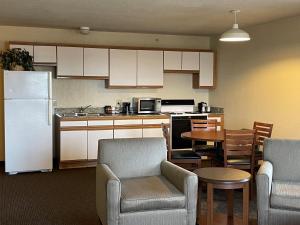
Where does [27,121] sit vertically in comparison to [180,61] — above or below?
below

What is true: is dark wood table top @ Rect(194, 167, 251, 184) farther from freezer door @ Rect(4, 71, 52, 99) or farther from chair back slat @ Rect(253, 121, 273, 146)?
freezer door @ Rect(4, 71, 52, 99)

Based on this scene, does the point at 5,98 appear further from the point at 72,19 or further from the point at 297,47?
the point at 297,47

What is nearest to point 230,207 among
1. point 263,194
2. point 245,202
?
point 245,202

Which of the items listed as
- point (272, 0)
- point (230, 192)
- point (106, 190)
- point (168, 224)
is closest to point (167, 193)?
point (168, 224)

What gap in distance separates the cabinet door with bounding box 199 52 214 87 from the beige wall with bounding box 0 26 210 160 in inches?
13.8

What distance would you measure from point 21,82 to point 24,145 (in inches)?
38.8

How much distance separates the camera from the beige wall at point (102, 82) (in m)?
6.63

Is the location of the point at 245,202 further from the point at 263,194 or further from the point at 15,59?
the point at 15,59

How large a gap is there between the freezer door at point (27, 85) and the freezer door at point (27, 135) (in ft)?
0.31

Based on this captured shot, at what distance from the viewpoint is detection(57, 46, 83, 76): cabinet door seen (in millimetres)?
6500

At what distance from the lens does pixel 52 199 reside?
4656 mm

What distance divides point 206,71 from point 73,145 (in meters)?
2.98

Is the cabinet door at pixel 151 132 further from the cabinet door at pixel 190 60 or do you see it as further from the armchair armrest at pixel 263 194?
the armchair armrest at pixel 263 194

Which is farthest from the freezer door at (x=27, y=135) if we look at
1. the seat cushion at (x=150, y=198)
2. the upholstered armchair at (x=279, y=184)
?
the upholstered armchair at (x=279, y=184)
